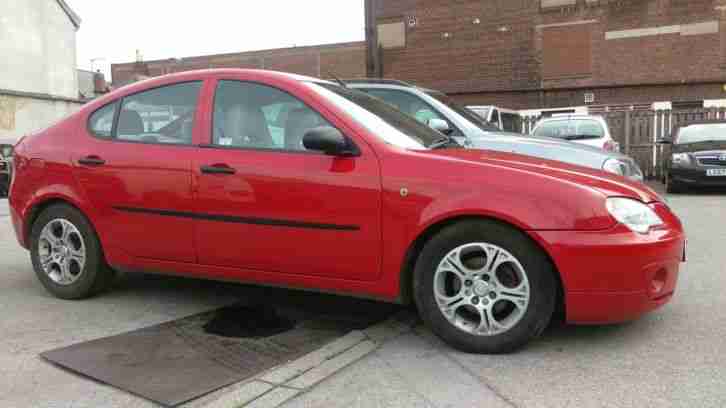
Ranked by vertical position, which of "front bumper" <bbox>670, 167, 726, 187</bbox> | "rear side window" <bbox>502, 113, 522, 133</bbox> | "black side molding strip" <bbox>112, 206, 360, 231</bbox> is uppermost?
"rear side window" <bbox>502, 113, 522, 133</bbox>

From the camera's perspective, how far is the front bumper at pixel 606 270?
3.47 m

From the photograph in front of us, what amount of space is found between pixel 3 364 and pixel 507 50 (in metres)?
27.5

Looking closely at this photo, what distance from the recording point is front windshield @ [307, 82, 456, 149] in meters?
4.12

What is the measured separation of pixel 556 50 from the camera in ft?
91.3

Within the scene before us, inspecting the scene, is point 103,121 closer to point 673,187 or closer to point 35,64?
point 673,187

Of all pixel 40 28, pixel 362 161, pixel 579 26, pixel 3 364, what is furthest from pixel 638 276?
pixel 40 28

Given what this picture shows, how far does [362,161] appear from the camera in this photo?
3895 millimetres

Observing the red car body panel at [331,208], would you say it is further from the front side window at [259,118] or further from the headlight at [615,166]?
the headlight at [615,166]

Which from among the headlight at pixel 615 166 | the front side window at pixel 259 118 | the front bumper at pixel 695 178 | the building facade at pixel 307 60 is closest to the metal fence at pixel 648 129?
the front bumper at pixel 695 178

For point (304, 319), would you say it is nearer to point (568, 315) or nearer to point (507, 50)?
point (568, 315)

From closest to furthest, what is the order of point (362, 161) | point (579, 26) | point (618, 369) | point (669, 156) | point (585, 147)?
point (618, 369) → point (362, 161) → point (585, 147) → point (669, 156) → point (579, 26)

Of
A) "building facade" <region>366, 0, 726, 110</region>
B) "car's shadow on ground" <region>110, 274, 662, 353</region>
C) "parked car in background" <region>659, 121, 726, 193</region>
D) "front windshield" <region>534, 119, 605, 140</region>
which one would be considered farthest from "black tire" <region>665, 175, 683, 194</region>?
"building facade" <region>366, 0, 726, 110</region>

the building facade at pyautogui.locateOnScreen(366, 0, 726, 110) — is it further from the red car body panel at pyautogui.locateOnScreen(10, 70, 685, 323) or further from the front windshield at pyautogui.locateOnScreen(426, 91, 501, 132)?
the red car body panel at pyautogui.locateOnScreen(10, 70, 685, 323)

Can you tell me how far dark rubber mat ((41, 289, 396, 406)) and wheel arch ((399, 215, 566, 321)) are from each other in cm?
55
